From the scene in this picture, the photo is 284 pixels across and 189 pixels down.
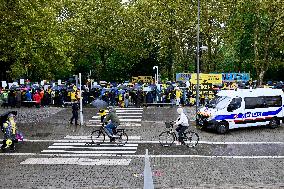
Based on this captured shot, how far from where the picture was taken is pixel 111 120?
19.9 metres

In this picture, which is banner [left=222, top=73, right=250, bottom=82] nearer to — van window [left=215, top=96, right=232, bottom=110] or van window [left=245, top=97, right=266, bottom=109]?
van window [left=245, top=97, right=266, bottom=109]

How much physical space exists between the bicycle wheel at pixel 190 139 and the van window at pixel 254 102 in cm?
481

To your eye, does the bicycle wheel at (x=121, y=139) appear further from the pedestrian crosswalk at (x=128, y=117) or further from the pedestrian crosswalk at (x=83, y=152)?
the pedestrian crosswalk at (x=128, y=117)

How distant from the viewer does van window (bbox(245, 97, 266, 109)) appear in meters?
24.0

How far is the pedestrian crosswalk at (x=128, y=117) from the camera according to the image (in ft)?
87.3

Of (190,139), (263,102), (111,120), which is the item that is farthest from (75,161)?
(263,102)

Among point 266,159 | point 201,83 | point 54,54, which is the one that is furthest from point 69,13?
point 266,159

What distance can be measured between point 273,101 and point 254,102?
1412 millimetres

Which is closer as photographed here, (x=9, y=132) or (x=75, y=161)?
(x=75, y=161)

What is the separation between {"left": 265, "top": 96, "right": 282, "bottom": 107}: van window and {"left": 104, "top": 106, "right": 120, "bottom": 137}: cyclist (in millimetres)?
9401

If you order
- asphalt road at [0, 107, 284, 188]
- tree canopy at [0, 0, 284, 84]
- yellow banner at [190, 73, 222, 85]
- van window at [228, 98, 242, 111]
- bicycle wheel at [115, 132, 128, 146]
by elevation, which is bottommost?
asphalt road at [0, 107, 284, 188]

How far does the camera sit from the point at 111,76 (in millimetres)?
55906

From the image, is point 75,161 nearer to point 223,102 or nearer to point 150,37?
point 223,102

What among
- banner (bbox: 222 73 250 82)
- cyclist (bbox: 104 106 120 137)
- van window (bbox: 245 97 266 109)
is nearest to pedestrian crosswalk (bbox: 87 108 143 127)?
cyclist (bbox: 104 106 120 137)
